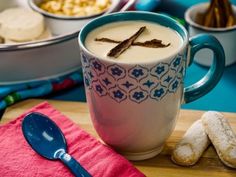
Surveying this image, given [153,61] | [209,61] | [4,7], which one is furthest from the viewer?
[4,7]

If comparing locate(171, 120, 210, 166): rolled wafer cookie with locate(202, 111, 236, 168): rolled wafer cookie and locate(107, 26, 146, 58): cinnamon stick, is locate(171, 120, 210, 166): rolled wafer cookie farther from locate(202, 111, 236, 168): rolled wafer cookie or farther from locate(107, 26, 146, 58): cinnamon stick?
locate(107, 26, 146, 58): cinnamon stick

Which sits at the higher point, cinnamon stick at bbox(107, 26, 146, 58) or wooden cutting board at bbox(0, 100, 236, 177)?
cinnamon stick at bbox(107, 26, 146, 58)

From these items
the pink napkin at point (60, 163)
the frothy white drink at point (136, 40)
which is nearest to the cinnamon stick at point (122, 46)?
the frothy white drink at point (136, 40)

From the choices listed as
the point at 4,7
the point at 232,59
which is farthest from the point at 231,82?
the point at 4,7

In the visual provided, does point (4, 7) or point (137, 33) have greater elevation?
point (137, 33)

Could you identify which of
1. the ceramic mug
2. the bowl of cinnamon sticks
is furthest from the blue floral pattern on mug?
the bowl of cinnamon sticks

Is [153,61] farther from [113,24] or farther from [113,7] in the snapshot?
[113,7]

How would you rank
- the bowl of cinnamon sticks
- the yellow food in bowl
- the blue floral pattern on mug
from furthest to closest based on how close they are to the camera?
1. the yellow food in bowl
2. the bowl of cinnamon sticks
3. the blue floral pattern on mug

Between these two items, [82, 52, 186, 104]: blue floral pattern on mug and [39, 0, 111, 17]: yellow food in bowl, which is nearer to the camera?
[82, 52, 186, 104]: blue floral pattern on mug
